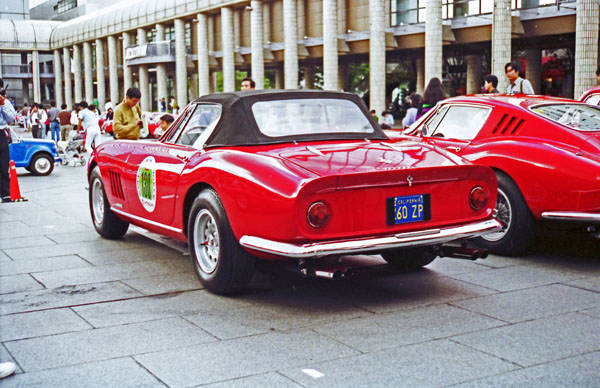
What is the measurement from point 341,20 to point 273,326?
41360mm

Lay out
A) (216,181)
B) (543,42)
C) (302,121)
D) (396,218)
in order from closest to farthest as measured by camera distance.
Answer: (396,218), (216,181), (302,121), (543,42)

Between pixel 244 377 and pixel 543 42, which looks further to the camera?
pixel 543 42

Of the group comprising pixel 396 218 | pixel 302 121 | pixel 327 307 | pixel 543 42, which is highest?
pixel 543 42

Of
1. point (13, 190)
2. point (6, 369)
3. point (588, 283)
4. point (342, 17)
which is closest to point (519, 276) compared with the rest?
point (588, 283)

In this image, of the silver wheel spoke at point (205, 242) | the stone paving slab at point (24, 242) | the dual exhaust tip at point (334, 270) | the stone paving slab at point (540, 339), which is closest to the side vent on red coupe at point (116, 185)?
the stone paving slab at point (24, 242)

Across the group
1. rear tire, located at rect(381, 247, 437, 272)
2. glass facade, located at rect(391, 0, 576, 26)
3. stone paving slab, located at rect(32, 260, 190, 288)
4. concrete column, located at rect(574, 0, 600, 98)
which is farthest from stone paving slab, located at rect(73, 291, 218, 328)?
glass facade, located at rect(391, 0, 576, 26)

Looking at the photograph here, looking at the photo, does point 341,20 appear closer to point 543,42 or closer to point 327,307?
point 543,42

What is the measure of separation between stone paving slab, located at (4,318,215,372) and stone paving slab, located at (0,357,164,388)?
0.35 ft

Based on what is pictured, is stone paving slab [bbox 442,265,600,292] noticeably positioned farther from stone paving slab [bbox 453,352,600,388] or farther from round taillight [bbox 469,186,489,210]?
stone paving slab [bbox 453,352,600,388]

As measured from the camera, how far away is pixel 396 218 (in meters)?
5.31

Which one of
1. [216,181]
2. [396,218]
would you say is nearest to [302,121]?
[216,181]

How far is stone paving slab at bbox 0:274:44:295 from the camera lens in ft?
20.1

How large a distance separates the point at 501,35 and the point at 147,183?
1124 inches

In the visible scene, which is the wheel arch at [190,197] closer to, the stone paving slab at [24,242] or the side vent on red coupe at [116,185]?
the side vent on red coupe at [116,185]
